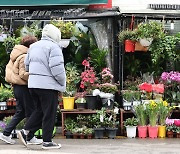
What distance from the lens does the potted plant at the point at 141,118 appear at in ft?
33.7

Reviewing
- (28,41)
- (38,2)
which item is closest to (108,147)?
(28,41)

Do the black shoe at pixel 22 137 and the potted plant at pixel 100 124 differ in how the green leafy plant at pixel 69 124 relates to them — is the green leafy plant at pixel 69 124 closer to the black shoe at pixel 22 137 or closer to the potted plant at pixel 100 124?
the potted plant at pixel 100 124

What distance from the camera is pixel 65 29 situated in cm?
1072

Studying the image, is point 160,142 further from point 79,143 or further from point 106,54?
point 106,54

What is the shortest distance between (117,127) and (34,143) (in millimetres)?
2273

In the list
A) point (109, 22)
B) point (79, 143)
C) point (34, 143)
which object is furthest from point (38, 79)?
point (109, 22)

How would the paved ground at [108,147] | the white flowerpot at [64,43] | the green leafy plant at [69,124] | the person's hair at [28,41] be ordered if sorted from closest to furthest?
the paved ground at [108,147], the person's hair at [28,41], the green leafy plant at [69,124], the white flowerpot at [64,43]

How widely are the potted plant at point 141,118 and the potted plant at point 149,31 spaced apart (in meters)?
1.33

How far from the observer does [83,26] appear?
11516 mm

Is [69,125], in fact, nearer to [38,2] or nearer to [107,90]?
[107,90]

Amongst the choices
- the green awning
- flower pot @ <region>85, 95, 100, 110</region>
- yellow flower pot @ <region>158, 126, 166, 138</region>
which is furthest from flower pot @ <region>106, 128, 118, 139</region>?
the green awning

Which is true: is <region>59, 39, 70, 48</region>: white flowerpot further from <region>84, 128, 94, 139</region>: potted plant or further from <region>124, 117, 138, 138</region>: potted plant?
<region>124, 117, 138, 138</region>: potted plant

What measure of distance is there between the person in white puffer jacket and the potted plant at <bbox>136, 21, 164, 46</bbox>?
278 cm

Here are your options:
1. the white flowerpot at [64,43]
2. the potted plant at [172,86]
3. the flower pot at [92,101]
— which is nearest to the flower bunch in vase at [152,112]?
the potted plant at [172,86]
